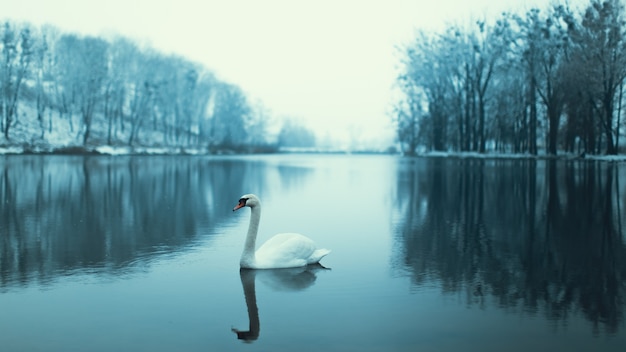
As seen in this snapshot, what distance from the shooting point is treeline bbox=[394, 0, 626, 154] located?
44500 mm

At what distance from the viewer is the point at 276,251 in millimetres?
7949

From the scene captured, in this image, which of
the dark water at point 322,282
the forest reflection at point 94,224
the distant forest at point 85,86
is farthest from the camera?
the distant forest at point 85,86

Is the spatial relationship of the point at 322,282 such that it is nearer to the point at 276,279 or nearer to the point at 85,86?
the point at 276,279

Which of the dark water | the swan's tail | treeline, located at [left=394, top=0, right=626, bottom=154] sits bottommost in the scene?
the dark water

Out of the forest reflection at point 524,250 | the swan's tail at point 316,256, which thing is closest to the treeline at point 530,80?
the forest reflection at point 524,250

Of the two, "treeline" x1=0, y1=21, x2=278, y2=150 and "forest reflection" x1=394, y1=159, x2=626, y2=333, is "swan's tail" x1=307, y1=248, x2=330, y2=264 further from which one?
"treeline" x1=0, y1=21, x2=278, y2=150

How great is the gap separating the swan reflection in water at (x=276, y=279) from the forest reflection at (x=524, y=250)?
1.26 m

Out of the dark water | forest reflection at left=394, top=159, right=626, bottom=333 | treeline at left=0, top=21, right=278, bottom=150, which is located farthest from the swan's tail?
treeline at left=0, top=21, right=278, bottom=150

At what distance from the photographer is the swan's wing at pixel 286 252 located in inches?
310

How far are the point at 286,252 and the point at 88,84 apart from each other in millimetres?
68364

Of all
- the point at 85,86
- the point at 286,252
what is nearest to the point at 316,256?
the point at 286,252

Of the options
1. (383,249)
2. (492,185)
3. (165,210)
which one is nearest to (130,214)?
(165,210)

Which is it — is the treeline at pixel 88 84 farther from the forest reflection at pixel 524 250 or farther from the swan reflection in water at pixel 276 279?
the swan reflection in water at pixel 276 279

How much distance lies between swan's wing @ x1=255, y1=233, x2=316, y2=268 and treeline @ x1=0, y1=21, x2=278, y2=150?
6120 cm
